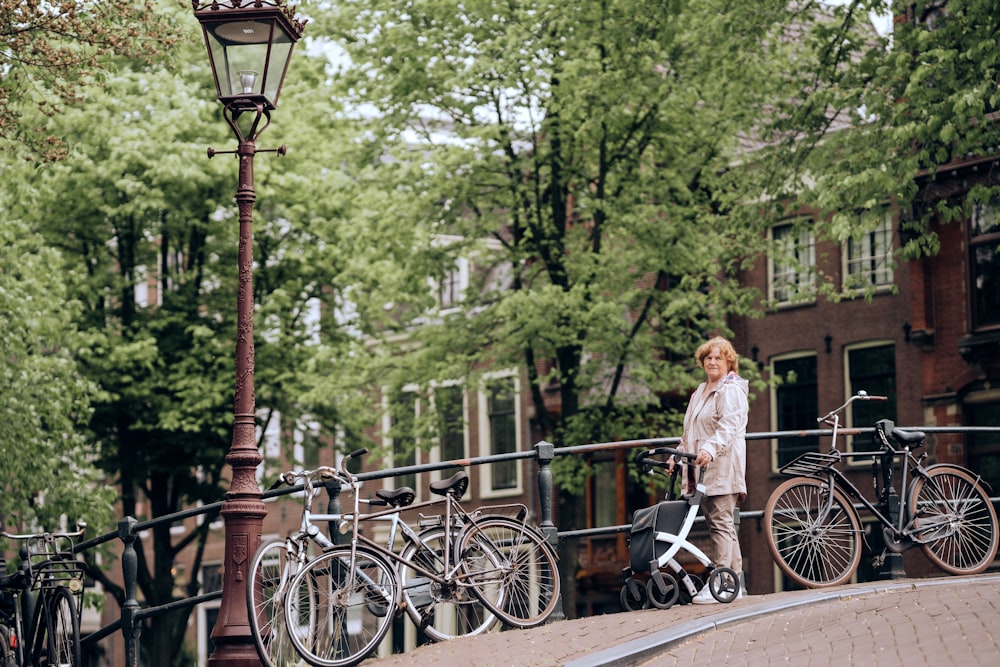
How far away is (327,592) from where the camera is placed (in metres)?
9.49

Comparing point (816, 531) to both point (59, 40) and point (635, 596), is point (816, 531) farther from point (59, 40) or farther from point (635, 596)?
point (59, 40)

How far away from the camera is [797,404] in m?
30.2

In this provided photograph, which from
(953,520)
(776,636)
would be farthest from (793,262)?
(776,636)

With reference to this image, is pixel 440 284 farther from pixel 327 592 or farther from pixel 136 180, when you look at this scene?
pixel 327 592

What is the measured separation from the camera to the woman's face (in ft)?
36.3

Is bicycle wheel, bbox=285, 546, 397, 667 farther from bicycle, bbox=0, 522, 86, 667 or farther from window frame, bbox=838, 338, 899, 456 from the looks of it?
window frame, bbox=838, 338, 899, 456

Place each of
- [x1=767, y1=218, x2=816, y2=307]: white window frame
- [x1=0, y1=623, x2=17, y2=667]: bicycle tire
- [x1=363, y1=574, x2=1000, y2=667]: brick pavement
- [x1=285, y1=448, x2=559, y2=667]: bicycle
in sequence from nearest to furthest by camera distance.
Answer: [x1=363, y1=574, x2=1000, y2=667]: brick pavement → [x1=285, y1=448, x2=559, y2=667]: bicycle → [x1=0, y1=623, x2=17, y2=667]: bicycle tire → [x1=767, y1=218, x2=816, y2=307]: white window frame

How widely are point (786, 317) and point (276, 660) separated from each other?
22218mm

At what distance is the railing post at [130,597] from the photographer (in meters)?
10.7

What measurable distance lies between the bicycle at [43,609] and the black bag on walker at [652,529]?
379 cm

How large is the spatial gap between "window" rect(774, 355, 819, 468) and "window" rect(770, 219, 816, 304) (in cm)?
127

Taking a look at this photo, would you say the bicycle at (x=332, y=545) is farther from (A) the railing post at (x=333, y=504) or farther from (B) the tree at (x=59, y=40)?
(B) the tree at (x=59, y=40)

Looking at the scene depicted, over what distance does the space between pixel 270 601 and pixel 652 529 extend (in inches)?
110

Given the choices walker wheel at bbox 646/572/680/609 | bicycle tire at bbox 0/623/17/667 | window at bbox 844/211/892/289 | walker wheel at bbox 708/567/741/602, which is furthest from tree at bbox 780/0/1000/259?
window at bbox 844/211/892/289
